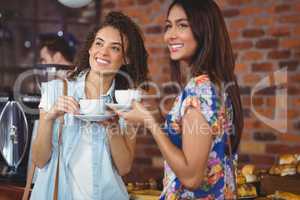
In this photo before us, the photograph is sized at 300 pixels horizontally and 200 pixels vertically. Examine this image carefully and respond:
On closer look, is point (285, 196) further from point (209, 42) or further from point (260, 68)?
point (260, 68)

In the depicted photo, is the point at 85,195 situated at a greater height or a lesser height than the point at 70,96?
lesser

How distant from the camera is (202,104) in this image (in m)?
1.35

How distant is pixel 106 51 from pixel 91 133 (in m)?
0.27

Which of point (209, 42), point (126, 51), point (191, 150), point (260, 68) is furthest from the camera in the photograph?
point (260, 68)

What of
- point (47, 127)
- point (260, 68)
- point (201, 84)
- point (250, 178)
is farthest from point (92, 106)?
point (260, 68)

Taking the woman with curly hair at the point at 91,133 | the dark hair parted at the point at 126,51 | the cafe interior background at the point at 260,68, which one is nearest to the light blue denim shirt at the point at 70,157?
the woman with curly hair at the point at 91,133

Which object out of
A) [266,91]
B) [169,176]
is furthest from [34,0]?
[169,176]

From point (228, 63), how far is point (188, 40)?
0.13 meters

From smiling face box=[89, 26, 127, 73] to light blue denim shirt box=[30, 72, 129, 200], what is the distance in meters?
0.09

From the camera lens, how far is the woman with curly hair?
170cm

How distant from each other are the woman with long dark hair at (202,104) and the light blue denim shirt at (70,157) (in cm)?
31

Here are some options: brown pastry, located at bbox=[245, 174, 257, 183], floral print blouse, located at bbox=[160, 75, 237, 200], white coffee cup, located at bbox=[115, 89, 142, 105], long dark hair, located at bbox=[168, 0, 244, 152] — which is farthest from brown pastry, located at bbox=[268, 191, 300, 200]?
white coffee cup, located at bbox=[115, 89, 142, 105]

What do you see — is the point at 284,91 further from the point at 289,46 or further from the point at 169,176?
the point at 169,176

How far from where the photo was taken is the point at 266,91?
2994mm
